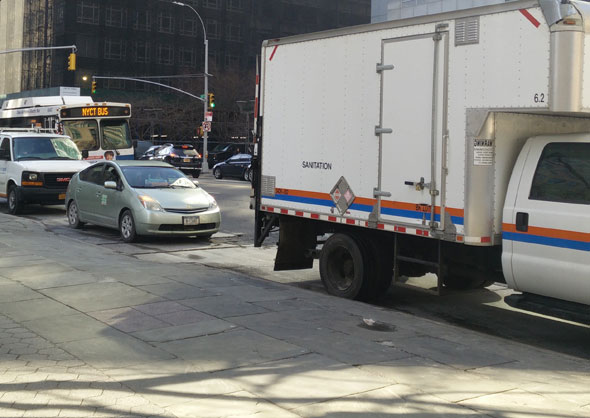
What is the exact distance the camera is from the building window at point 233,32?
8806 cm

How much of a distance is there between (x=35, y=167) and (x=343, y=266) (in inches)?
462

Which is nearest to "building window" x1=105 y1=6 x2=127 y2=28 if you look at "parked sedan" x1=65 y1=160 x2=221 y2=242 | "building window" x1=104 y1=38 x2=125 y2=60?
"building window" x1=104 y1=38 x2=125 y2=60

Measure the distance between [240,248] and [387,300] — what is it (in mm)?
4893

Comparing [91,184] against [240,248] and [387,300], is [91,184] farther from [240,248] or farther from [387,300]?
[387,300]

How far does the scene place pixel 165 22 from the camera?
85.0 meters

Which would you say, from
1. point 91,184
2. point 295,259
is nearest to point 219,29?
point 91,184

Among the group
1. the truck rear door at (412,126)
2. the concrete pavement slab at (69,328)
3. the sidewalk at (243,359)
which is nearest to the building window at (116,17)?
the sidewalk at (243,359)

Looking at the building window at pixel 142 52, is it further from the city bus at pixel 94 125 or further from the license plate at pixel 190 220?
the license plate at pixel 190 220

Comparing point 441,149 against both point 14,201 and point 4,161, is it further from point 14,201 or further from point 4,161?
point 4,161

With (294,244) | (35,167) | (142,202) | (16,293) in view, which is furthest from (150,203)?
(35,167)

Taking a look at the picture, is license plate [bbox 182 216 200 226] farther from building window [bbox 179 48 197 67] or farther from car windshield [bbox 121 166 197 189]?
building window [bbox 179 48 197 67]

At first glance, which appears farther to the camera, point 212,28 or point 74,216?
point 212,28

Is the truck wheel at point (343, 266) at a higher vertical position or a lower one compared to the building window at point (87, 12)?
lower

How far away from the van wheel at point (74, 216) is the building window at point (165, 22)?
71.7m
